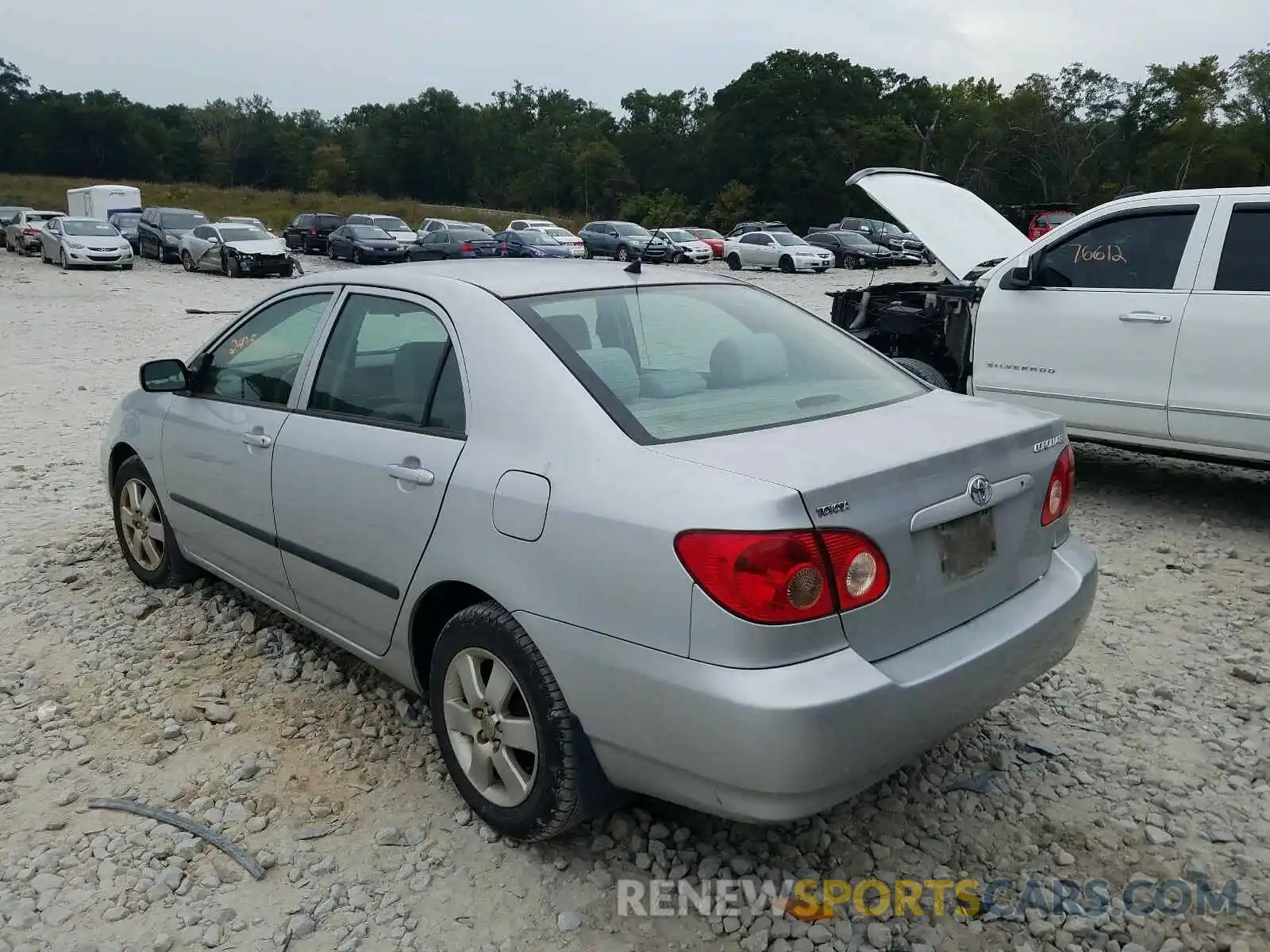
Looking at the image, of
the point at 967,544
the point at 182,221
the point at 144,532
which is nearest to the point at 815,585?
the point at 967,544

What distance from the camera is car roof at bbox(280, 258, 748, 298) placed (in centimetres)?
328

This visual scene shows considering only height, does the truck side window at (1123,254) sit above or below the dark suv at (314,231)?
above

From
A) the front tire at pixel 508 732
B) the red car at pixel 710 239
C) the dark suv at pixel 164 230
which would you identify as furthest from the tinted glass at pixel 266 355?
the red car at pixel 710 239

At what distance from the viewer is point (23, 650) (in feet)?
14.0

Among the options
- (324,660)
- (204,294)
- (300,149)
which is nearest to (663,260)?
(204,294)

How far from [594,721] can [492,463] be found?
75cm

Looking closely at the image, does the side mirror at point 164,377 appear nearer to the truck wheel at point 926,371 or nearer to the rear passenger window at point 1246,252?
the truck wheel at point 926,371

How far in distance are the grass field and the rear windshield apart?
187 feet

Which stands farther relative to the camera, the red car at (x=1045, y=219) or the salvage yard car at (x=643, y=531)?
the red car at (x=1045, y=219)

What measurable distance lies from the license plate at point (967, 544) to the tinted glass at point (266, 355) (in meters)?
2.36

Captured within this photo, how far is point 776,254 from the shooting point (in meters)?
33.1

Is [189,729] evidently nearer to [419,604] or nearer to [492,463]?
[419,604]

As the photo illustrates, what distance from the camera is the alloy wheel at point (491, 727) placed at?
2.80 metres

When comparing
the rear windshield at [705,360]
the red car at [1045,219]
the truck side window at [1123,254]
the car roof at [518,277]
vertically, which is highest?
the red car at [1045,219]
